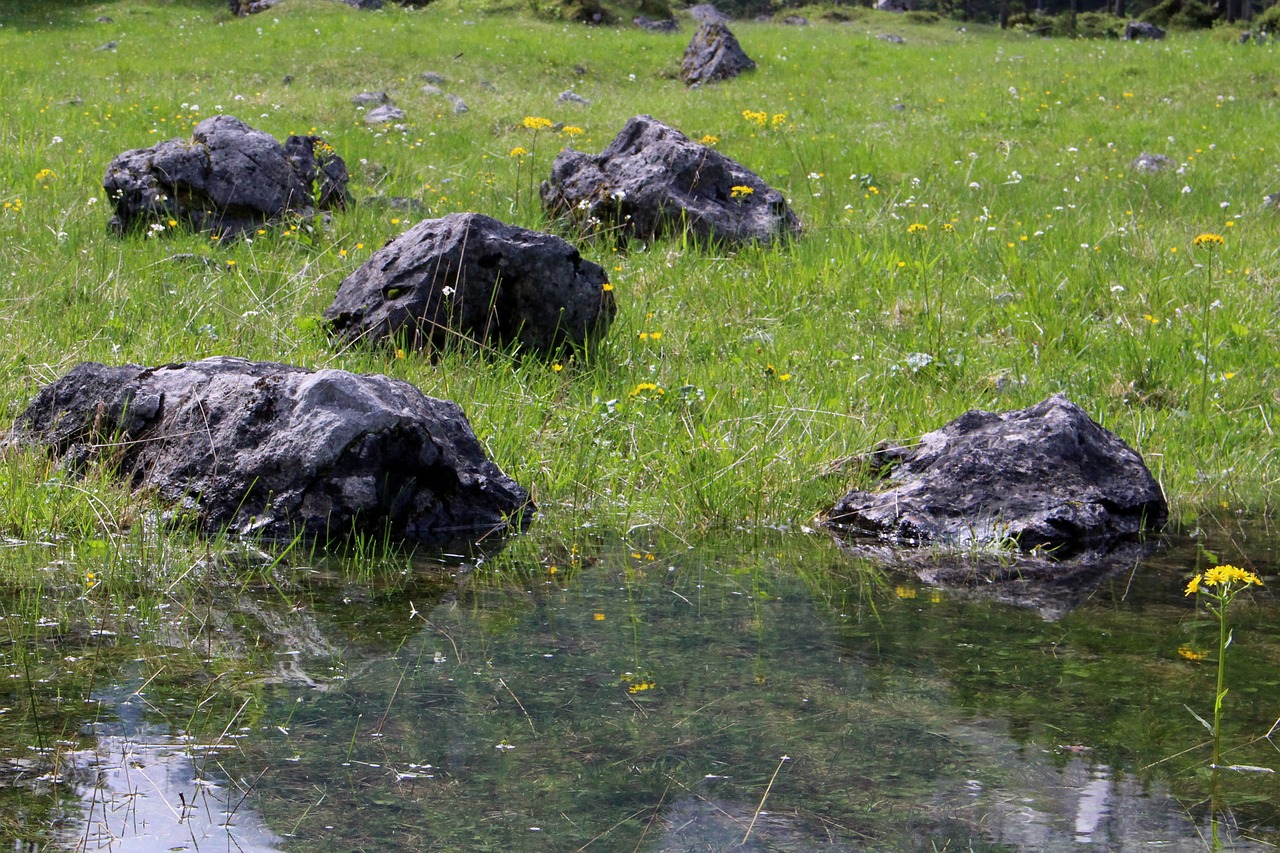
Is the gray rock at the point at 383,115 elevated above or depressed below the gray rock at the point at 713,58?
below

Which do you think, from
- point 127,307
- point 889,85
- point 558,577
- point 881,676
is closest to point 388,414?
point 558,577

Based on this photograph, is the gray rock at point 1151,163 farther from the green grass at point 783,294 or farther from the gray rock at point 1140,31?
the gray rock at point 1140,31

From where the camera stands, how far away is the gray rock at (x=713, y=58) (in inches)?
830

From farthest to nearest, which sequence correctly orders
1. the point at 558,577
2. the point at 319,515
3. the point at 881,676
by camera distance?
the point at 319,515, the point at 558,577, the point at 881,676

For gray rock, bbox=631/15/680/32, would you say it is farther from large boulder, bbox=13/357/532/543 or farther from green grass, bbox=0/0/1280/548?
large boulder, bbox=13/357/532/543

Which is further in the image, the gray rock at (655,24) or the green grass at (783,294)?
the gray rock at (655,24)

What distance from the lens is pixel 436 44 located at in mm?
21250

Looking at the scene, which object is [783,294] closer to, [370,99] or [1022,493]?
[1022,493]

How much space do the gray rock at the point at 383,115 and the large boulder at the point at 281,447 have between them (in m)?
10.4

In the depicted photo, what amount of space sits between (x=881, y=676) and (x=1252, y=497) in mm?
2699

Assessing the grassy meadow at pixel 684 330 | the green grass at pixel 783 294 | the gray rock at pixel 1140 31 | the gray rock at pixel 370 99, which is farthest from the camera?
the gray rock at pixel 1140 31

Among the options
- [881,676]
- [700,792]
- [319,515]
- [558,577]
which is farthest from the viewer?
[319,515]

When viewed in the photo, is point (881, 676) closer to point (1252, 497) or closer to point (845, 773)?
point (845, 773)

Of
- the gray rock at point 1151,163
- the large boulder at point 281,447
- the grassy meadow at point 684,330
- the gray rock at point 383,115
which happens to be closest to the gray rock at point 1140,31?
the grassy meadow at point 684,330
